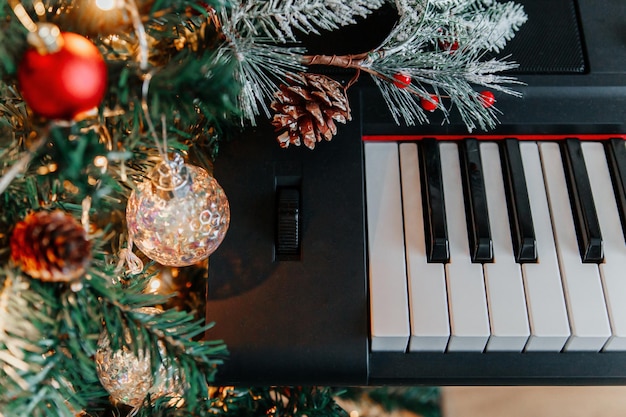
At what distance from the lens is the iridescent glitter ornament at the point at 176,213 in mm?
647

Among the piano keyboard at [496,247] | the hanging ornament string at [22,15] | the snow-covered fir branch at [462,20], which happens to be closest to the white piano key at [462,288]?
the piano keyboard at [496,247]

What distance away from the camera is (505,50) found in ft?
3.05

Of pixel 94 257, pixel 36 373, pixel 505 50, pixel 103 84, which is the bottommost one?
pixel 36 373

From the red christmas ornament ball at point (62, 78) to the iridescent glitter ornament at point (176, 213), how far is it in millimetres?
172

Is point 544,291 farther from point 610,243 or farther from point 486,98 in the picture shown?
point 486,98

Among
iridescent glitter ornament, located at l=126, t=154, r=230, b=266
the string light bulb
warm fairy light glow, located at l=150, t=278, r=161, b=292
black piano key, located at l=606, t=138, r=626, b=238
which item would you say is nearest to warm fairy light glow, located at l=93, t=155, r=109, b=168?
iridescent glitter ornament, located at l=126, t=154, r=230, b=266

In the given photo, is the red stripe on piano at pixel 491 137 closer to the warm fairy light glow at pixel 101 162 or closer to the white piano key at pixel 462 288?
the white piano key at pixel 462 288

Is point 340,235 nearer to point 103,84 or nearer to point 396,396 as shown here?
point 103,84

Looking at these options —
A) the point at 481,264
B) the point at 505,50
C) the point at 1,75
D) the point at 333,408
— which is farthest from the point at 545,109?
the point at 1,75

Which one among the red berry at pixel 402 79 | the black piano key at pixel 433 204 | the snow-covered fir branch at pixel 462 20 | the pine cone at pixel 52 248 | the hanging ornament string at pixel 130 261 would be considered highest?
the snow-covered fir branch at pixel 462 20

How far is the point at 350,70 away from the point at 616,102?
466 millimetres

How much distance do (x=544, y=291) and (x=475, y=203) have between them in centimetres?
18

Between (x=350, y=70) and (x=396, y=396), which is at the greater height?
(x=350, y=70)

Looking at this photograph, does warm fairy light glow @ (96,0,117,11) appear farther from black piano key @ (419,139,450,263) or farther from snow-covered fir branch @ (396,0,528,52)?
black piano key @ (419,139,450,263)
